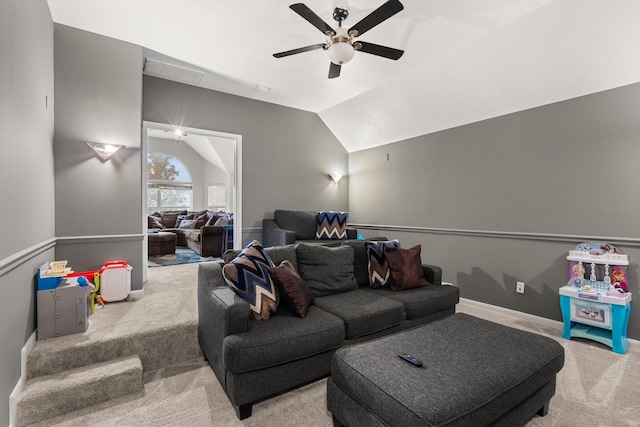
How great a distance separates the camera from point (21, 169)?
6.21ft

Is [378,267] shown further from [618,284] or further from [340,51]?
[618,284]

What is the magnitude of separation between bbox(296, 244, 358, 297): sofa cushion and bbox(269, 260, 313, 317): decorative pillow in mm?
365

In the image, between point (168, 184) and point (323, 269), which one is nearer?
point (323, 269)

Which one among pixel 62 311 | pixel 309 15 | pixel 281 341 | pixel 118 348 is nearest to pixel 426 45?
pixel 309 15

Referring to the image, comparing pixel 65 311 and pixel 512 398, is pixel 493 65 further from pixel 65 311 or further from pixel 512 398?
pixel 65 311

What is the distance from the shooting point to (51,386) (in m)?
1.79

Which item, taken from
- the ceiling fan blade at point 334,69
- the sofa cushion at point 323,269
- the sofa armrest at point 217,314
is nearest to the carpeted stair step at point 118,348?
the sofa armrest at point 217,314

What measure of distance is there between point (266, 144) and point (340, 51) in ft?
8.78

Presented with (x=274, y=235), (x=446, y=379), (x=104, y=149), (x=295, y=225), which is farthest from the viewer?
(x=295, y=225)

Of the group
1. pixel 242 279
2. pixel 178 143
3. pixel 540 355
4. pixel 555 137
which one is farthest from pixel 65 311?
pixel 178 143

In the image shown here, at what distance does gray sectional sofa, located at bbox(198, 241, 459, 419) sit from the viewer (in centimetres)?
171

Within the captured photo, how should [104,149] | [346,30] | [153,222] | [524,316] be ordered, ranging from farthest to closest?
1. [153,222]
2. [524,316]
3. [104,149]
4. [346,30]

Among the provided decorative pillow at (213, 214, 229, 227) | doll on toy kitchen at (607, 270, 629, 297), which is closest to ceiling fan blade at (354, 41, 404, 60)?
doll on toy kitchen at (607, 270, 629, 297)

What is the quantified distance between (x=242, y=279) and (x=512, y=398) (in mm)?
1607
